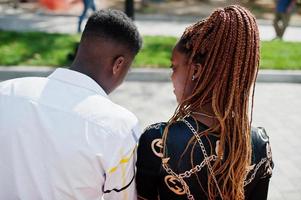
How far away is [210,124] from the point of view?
168cm

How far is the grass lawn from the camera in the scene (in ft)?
22.6

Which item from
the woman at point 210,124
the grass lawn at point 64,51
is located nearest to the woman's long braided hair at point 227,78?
the woman at point 210,124

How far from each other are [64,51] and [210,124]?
584cm

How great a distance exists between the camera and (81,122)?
5.09ft

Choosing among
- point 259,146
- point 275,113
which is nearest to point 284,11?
point 275,113

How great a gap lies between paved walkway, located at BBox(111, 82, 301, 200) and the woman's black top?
249cm

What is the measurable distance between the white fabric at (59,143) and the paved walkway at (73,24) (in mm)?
8382

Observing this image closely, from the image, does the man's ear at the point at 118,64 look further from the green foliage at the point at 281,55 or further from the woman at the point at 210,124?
the green foliage at the point at 281,55

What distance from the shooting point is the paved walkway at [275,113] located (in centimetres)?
438

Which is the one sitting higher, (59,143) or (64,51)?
(59,143)

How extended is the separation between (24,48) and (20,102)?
236 inches

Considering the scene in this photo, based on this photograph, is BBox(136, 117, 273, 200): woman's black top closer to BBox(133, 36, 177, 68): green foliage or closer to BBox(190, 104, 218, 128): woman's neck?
BBox(190, 104, 218, 128): woman's neck

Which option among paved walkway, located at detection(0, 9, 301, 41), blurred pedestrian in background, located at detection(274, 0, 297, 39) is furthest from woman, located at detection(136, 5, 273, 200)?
blurred pedestrian in background, located at detection(274, 0, 297, 39)

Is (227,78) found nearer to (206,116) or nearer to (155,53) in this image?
(206,116)
